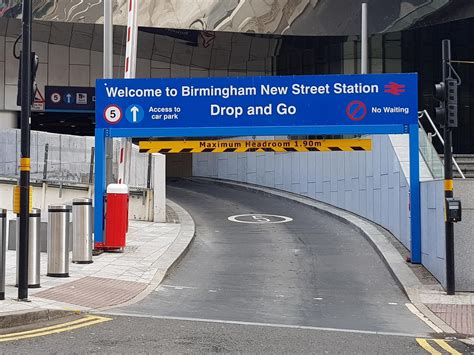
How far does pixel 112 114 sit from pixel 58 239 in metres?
4.53

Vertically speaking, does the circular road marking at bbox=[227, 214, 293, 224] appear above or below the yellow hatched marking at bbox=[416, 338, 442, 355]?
above

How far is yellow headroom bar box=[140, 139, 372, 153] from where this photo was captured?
1516 cm

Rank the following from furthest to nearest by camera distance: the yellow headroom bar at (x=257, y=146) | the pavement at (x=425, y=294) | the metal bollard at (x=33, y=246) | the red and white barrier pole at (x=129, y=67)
Answer: 1. the red and white barrier pole at (x=129, y=67)
2. the yellow headroom bar at (x=257, y=146)
3. the metal bollard at (x=33, y=246)
4. the pavement at (x=425, y=294)

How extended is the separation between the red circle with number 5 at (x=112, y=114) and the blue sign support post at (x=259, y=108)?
23 mm

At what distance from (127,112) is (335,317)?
7.63 metres

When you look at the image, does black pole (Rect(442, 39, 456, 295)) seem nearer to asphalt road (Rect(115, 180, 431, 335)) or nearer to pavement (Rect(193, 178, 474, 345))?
pavement (Rect(193, 178, 474, 345))

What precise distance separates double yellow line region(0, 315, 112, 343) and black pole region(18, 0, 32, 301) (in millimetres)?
1171

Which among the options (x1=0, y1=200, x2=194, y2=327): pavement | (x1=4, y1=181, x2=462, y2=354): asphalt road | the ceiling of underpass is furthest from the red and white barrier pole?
the ceiling of underpass

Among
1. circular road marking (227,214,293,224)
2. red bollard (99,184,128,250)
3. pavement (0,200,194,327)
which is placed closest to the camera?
pavement (0,200,194,327)

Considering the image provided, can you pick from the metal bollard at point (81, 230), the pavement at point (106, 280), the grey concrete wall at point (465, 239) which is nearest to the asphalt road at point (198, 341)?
the pavement at point (106, 280)

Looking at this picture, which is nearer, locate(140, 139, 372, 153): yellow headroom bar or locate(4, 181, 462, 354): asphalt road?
locate(4, 181, 462, 354): asphalt road

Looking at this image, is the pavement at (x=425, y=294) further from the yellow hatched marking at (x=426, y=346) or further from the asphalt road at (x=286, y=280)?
the yellow hatched marking at (x=426, y=346)

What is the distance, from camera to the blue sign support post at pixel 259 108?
48.5 feet

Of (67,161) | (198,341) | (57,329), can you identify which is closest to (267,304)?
(198,341)
